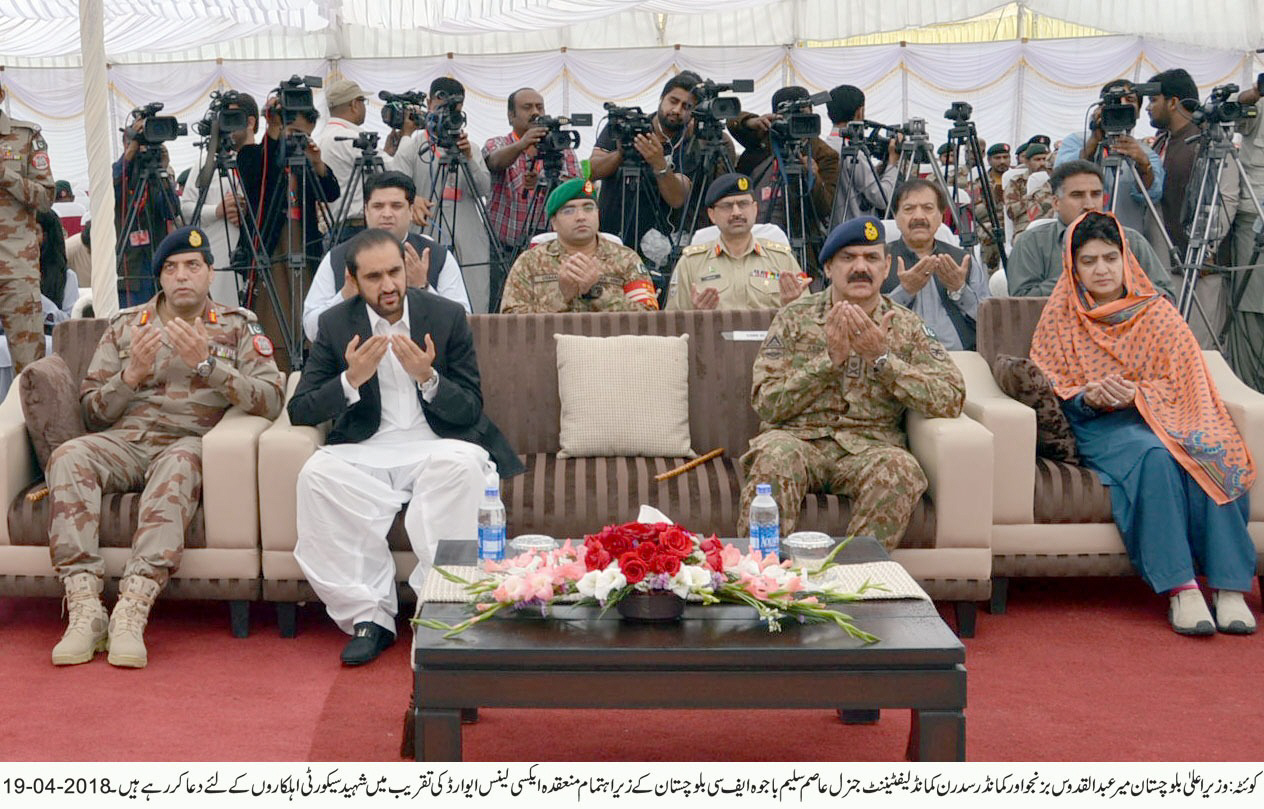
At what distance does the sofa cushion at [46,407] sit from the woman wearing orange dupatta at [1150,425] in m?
2.74

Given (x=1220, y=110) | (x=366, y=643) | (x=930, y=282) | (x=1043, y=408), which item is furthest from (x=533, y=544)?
(x=1220, y=110)

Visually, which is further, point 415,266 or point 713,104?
point 713,104

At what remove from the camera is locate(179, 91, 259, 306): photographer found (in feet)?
18.8

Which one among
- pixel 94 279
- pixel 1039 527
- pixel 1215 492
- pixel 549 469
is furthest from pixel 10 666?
pixel 1215 492

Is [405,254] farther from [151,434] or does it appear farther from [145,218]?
[145,218]

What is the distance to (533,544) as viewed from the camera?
2.87 m

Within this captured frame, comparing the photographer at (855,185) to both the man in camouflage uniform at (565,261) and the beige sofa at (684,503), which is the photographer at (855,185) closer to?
the man in camouflage uniform at (565,261)

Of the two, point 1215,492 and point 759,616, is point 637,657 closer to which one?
point 759,616

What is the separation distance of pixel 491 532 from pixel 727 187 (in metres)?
2.19

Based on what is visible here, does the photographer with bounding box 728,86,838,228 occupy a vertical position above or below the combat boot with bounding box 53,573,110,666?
above

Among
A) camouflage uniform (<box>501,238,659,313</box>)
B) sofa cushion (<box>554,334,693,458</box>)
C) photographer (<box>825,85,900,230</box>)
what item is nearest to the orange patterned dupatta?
sofa cushion (<box>554,334,693,458</box>)

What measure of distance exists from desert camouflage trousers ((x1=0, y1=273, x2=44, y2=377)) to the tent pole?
938 millimetres

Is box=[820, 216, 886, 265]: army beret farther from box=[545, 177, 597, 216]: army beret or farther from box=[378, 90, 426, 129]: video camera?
box=[378, 90, 426, 129]: video camera

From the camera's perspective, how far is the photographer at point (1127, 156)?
5.51 metres
